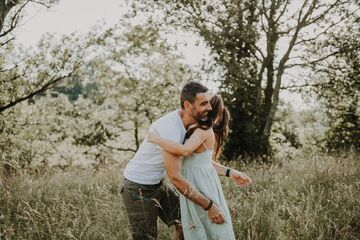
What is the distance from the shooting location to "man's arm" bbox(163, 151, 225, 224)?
3.21m

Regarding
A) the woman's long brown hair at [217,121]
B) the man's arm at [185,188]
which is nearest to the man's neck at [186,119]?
the woman's long brown hair at [217,121]

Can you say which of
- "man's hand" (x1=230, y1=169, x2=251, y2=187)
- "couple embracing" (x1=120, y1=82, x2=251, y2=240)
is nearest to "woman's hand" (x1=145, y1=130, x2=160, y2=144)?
"couple embracing" (x1=120, y1=82, x2=251, y2=240)

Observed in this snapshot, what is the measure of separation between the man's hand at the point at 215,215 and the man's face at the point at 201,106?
2.33ft

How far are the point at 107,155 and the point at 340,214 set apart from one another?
47.7 ft

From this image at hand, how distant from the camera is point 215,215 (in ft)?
10.7

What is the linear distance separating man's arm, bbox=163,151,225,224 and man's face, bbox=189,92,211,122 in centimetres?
39

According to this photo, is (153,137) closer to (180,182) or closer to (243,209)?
(180,182)

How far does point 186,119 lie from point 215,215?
0.82m

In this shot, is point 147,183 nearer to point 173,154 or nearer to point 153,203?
point 153,203

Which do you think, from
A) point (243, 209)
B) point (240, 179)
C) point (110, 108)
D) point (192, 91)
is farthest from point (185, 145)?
point (110, 108)

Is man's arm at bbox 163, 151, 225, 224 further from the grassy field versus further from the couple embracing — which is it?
the grassy field

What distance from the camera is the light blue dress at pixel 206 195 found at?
133 inches

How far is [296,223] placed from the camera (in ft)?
14.9

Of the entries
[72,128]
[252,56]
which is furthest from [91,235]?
[72,128]
